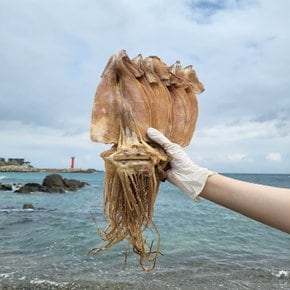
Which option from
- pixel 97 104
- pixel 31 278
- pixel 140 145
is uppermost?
pixel 97 104

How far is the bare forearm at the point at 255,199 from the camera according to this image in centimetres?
Answer: 198

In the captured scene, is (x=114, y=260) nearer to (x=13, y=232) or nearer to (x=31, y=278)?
(x=31, y=278)

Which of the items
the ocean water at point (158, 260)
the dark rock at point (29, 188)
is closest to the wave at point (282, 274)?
the ocean water at point (158, 260)

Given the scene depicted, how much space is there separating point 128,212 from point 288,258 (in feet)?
43.7

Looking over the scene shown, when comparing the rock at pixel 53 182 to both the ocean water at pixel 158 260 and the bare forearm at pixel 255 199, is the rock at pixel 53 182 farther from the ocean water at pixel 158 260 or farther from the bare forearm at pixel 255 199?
the bare forearm at pixel 255 199

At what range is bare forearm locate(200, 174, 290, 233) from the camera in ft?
6.48

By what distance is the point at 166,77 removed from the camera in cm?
265

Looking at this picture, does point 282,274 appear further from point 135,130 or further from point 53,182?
point 53,182

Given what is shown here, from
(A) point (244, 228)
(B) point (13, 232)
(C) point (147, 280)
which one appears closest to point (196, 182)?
(C) point (147, 280)

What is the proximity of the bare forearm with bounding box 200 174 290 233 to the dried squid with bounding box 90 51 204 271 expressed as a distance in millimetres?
381

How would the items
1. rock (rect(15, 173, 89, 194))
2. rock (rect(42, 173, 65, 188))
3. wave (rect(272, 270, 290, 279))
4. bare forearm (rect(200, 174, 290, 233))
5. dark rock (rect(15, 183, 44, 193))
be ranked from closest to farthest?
bare forearm (rect(200, 174, 290, 233)) → wave (rect(272, 270, 290, 279)) → dark rock (rect(15, 183, 44, 193)) → rock (rect(15, 173, 89, 194)) → rock (rect(42, 173, 65, 188))

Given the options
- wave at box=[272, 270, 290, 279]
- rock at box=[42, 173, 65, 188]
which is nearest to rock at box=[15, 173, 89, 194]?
rock at box=[42, 173, 65, 188]

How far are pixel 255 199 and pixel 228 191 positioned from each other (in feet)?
0.48

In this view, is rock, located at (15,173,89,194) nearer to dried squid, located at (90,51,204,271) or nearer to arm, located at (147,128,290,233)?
dried squid, located at (90,51,204,271)
